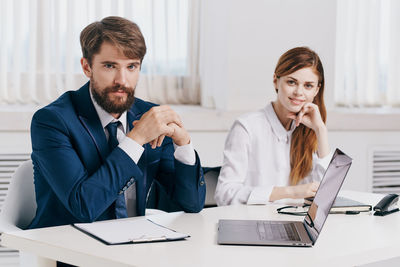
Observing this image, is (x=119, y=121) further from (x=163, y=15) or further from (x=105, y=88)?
(x=163, y=15)

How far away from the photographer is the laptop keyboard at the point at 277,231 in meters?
1.45

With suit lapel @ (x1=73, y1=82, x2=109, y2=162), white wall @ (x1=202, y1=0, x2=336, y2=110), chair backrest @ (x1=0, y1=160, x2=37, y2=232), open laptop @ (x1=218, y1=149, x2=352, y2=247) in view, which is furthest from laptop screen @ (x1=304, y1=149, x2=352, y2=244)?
white wall @ (x1=202, y1=0, x2=336, y2=110)

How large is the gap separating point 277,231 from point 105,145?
0.60 m

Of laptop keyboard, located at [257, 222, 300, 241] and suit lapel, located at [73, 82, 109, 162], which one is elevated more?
suit lapel, located at [73, 82, 109, 162]

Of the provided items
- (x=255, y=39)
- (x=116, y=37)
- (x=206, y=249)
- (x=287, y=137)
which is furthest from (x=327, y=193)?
(x=255, y=39)

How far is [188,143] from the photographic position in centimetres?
186

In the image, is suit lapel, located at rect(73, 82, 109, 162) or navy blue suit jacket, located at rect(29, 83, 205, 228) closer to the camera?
navy blue suit jacket, located at rect(29, 83, 205, 228)

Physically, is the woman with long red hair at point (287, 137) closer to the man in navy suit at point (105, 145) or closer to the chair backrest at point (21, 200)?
the man in navy suit at point (105, 145)

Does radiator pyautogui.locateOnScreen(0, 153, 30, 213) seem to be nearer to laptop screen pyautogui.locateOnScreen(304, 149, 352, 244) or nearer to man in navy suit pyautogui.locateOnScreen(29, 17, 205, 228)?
man in navy suit pyautogui.locateOnScreen(29, 17, 205, 228)

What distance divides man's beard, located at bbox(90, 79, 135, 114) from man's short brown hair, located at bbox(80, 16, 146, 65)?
0.33ft

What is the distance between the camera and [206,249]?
1.36m

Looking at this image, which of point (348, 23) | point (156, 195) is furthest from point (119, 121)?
point (348, 23)

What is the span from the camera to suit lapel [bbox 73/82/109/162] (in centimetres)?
178

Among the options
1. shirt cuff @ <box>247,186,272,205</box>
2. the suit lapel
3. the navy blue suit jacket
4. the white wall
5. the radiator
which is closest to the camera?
the navy blue suit jacket
